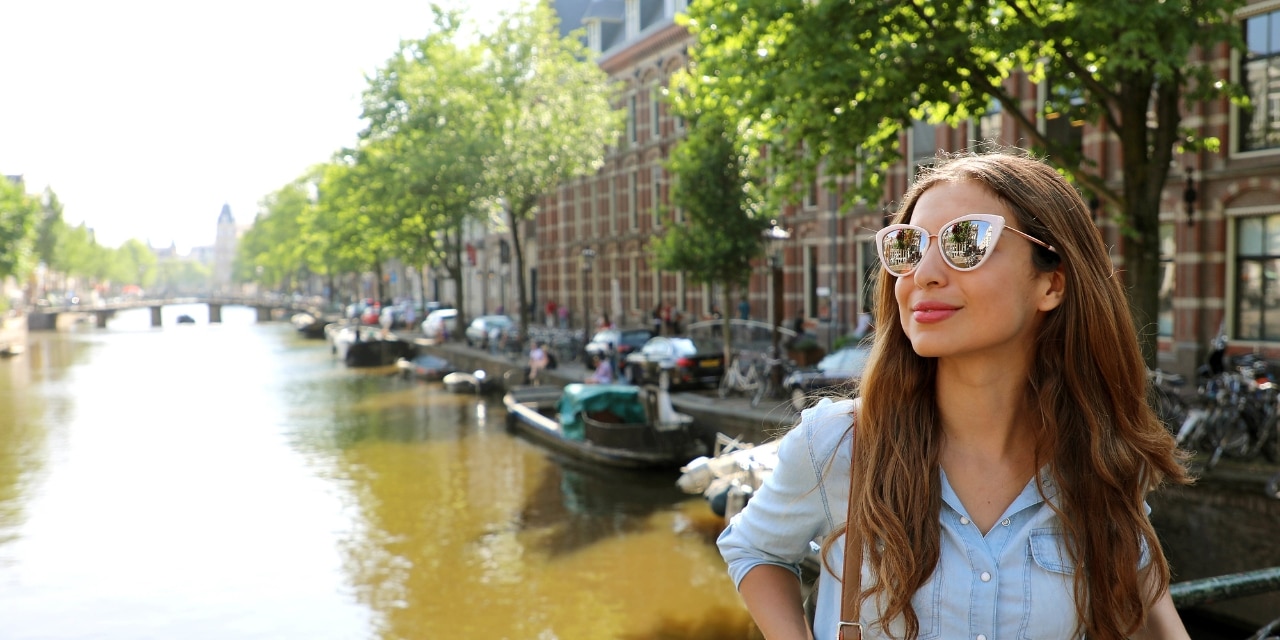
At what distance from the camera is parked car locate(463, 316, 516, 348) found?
36.2 metres

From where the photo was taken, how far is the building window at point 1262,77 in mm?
16078

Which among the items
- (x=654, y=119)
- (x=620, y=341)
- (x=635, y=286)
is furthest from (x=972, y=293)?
(x=635, y=286)

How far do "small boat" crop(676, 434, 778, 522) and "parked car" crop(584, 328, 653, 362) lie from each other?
11.1m

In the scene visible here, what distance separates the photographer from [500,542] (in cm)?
1402

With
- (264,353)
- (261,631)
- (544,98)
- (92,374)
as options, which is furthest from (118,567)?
(264,353)

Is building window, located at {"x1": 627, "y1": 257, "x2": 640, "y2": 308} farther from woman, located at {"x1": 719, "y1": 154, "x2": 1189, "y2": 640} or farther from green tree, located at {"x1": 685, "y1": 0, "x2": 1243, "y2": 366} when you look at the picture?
woman, located at {"x1": 719, "y1": 154, "x2": 1189, "y2": 640}

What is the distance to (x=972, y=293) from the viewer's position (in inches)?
64.6

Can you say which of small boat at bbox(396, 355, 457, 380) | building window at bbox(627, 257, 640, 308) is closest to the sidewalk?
small boat at bbox(396, 355, 457, 380)

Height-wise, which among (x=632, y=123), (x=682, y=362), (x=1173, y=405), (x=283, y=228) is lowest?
(x=682, y=362)

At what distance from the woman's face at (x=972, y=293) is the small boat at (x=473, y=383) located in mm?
28260

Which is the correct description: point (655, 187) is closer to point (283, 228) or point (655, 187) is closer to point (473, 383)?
point (473, 383)

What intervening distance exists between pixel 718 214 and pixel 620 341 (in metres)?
5.33

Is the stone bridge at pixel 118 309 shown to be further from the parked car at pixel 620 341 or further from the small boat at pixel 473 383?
the parked car at pixel 620 341

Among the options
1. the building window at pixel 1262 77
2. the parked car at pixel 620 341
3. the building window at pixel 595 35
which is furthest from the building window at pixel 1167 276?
the building window at pixel 595 35
